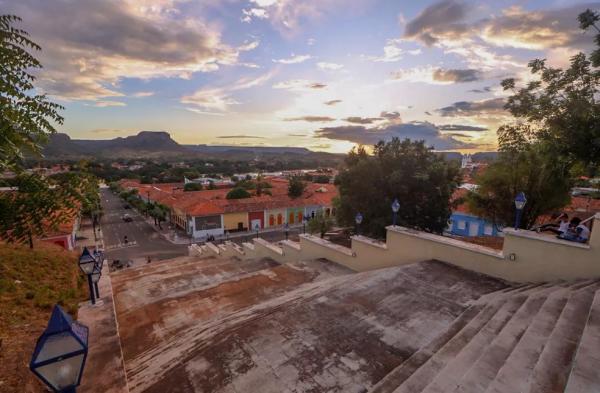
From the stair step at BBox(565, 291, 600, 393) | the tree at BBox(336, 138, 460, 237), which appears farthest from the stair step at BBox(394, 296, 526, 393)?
the tree at BBox(336, 138, 460, 237)

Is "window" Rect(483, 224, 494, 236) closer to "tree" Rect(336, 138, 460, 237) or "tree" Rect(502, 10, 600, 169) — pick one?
"tree" Rect(336, 138, 460, 237)

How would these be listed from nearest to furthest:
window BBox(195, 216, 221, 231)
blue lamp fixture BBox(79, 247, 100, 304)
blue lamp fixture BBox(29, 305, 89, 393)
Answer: blue lamp fixture BBox(29, 305, 89, 393) → blue lamp fixture BBox(79, 247, 100, 304) → window BBox(195, 216, 221, 231)

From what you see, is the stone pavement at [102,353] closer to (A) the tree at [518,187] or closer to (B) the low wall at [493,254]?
(B) the low wall at [493,254]

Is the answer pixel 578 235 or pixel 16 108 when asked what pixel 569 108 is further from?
pixel 16 108

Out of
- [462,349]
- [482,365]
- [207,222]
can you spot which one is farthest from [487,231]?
[207,222]

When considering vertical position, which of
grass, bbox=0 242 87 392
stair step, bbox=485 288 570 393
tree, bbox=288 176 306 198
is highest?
stair step, bbox=485 288 570 393

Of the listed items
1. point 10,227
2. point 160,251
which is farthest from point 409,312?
point 160,251
